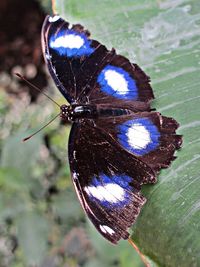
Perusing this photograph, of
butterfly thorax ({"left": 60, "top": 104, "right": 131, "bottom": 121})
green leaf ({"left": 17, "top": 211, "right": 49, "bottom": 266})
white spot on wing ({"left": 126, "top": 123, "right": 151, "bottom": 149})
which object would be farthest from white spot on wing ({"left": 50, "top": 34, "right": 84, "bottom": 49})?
green leaf ({"left": 17, "top": 211, "right": 49, "bottom": 266})

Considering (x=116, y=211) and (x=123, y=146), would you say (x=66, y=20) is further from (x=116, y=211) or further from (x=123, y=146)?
(x=116, y=211)

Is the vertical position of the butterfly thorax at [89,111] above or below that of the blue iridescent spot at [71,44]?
below

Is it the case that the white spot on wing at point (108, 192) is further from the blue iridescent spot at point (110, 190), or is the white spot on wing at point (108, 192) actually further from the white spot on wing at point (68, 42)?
the white spot on wing at point (68, 42)

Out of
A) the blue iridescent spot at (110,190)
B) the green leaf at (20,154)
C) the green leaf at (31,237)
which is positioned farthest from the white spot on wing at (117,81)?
the green leaf at (31,237)

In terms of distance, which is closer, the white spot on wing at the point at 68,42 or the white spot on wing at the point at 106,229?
the white spot on wing at the point at 106,229

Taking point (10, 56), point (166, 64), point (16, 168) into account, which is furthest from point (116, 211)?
point (10, 56)

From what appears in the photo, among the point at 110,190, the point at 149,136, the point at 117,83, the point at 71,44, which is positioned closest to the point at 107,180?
the point at 110,190

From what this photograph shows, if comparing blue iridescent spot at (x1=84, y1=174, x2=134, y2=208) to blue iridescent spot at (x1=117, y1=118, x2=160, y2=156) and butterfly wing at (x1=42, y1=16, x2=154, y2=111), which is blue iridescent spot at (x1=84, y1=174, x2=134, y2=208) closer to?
blue iridescent spot at (x1=117, y1=118, x2=160, y2=156)
